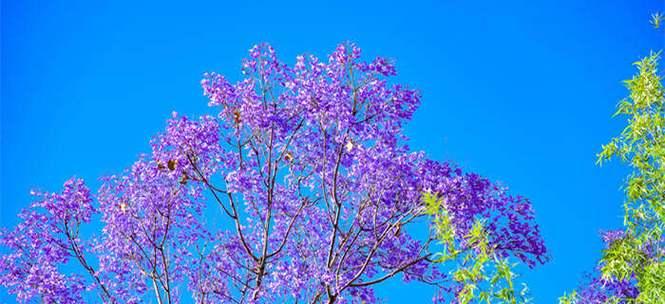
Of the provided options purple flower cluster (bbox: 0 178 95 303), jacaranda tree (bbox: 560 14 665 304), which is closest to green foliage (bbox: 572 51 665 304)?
jacaranda tree (bbox: 560 14 665 304)

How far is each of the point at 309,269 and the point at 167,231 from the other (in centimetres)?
177

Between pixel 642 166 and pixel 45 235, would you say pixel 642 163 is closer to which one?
pixel 642 166

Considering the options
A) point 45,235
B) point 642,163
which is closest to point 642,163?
point 642,163

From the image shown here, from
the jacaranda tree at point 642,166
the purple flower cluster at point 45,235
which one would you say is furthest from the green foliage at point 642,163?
the purple flower cluster at point 45,235

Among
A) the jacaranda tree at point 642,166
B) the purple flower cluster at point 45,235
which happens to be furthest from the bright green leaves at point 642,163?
the purple flower cluster at point 45,235

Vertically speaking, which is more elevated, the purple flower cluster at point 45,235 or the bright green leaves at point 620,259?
the purple flower cluster at point 45,235

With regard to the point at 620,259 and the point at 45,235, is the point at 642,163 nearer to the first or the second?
the point at 620,259

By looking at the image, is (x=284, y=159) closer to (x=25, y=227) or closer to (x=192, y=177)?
(x=192, y=177)

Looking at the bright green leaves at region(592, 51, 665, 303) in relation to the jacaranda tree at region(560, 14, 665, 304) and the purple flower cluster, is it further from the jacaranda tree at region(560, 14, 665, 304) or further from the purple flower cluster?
the purple flower cluster

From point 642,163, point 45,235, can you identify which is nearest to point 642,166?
point 642,163

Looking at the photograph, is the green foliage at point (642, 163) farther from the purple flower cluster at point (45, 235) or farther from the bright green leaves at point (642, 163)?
the purple flower cluster at point (45, 235)

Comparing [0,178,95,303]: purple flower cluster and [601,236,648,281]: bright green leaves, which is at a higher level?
[0,178,95,303]: purple flower cluster

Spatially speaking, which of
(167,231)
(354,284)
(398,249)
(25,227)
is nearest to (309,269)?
(354,284)

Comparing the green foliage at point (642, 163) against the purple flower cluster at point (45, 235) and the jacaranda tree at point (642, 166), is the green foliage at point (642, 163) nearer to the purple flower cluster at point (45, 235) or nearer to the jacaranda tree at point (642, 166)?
the jacaranda tree at point (642, 166)
